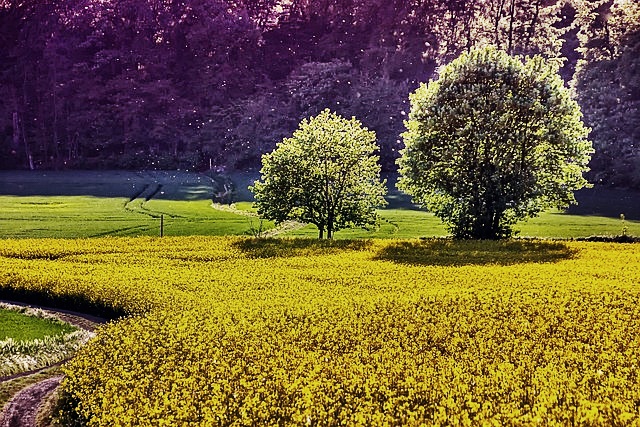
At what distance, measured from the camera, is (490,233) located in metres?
41.4

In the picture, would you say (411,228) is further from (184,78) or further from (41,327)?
(184,78)

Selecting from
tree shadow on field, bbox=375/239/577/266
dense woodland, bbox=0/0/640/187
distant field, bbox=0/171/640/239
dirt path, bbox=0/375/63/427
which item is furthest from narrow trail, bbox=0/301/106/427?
dense woodland, bbox=0/0/640/187

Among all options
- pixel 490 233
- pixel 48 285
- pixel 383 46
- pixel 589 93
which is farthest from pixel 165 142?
pixel 48 285

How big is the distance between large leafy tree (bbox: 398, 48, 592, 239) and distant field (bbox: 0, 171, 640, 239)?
32.9 ft

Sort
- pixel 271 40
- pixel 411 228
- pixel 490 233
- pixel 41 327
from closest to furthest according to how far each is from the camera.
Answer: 1. pixel 41 327
2. pixel 490 233
3. pixel 411 228
4. pixel 271 40

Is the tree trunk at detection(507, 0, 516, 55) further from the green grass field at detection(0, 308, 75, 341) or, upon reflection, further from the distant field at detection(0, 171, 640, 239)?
the green grass field at detection(0, 308, 75, 341)

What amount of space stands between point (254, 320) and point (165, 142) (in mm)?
106871

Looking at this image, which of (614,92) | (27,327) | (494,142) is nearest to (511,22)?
(614,92)

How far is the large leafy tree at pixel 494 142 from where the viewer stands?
38.9 m

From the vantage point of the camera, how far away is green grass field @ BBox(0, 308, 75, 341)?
70.3ft

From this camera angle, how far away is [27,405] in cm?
1577

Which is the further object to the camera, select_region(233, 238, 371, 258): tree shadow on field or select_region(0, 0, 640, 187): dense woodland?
select_region(0, 0, 640, 187): dense woodland

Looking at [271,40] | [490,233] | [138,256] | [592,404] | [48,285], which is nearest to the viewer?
[592,404]

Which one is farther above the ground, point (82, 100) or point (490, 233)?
point (82, 100)
